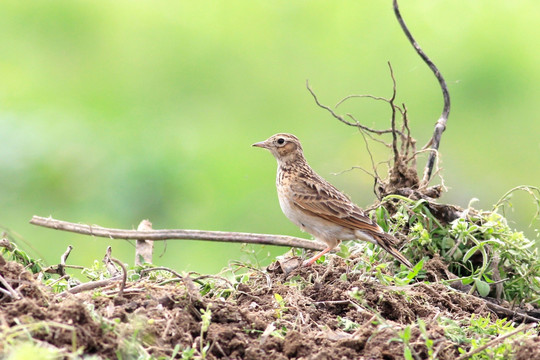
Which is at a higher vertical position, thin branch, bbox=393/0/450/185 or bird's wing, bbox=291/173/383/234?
thin branch, bbox=393/0/450/185

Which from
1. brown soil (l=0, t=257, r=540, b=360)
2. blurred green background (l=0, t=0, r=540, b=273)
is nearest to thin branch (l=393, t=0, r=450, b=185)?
brown soil (l=0, t=257, r=540, b=360)

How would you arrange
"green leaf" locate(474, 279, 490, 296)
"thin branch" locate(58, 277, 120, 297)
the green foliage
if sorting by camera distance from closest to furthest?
"thin branch" locate(58, 277, 120, 297) → "green leaf" locate(474, 279, 490, 296) → the green foliage

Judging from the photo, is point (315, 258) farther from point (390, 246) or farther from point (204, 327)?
point (204, 327)

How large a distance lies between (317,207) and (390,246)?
128cm

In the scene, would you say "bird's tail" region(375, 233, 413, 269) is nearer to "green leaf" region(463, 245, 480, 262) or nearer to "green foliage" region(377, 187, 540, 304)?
"green foliage" region(377, 187, 540, 304)

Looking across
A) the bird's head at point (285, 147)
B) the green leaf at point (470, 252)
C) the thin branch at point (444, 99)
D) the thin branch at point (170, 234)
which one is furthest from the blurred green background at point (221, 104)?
the green leaf at point (470, 252)

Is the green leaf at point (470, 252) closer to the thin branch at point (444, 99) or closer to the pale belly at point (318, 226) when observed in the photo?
the thin branch at point (444, 99)

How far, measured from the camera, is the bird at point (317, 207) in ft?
25.7

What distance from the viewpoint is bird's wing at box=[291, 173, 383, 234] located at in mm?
8141

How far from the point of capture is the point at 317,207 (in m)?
8.60

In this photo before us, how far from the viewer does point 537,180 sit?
14781 mm

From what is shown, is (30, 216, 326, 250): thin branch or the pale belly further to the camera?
the pale belly

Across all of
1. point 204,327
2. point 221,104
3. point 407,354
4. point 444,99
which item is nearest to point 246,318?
point 204,327

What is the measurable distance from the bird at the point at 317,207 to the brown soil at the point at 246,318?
930 millimetres
